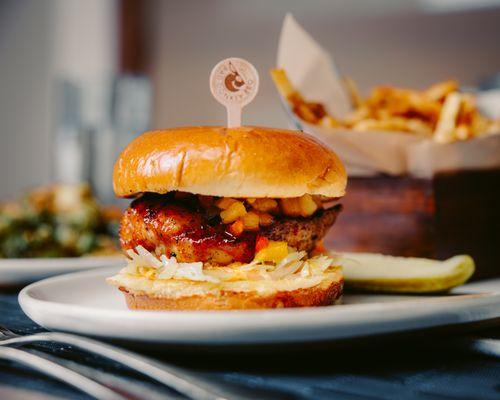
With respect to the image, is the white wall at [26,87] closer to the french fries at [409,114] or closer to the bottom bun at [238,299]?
the french fries at [409,114]

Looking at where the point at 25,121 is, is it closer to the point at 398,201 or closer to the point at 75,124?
the point at 75,124

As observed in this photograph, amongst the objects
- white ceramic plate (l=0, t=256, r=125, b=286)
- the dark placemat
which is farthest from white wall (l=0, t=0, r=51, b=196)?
the dark placemat

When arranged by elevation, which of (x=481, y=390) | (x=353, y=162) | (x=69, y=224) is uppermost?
(x=353, y=162)

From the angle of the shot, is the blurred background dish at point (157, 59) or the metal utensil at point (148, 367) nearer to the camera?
the metal utensil at point (148, 367)

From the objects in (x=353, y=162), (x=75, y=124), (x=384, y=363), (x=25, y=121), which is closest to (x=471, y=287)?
(x=353, y=162)

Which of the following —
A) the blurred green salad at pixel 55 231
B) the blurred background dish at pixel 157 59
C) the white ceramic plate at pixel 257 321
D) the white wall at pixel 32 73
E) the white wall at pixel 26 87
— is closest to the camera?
the white ceramic plate at pixel 257 321

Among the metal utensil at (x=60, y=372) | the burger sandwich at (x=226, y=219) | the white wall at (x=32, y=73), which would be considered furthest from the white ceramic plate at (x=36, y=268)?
the white wall at (x=32, y=73)
